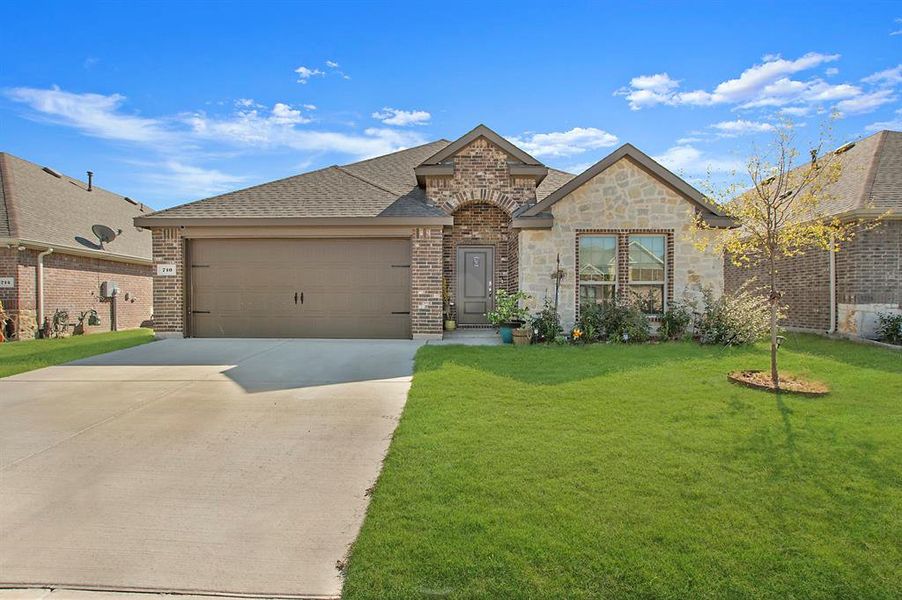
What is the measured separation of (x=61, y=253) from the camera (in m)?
14.8

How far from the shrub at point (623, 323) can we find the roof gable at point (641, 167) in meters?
2.62

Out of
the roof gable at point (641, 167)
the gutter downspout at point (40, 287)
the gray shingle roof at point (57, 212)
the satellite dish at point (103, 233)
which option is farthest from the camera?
the satellite dish at point (103, 233)

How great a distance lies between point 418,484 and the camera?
387cm

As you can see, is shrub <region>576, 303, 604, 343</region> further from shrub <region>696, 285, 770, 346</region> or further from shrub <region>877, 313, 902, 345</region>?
shrub <region>877, 313, 902, 345</region>

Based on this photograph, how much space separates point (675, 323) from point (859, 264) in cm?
480

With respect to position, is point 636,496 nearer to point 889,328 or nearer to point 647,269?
point 647,269

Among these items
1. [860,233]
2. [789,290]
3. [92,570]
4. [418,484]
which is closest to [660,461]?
[418,484]

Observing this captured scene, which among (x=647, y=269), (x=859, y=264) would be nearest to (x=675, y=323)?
(x=647, y=269)

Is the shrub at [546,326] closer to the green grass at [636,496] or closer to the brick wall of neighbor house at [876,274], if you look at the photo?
the green grass at [636,496]

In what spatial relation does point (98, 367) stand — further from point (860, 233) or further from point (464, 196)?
point (860, 233)

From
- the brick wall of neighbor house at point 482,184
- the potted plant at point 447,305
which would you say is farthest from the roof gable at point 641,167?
the potted plant at point 447,305

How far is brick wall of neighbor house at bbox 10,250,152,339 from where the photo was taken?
13.7 m

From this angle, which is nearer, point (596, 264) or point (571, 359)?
point (571, 359)

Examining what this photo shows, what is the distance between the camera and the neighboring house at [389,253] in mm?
11133
